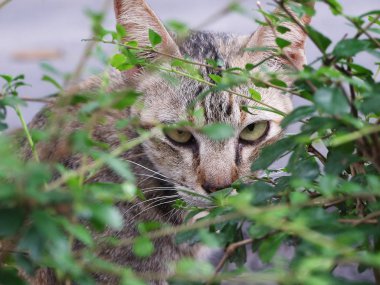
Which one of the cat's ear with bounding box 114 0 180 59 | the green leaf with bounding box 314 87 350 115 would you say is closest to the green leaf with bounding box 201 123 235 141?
the green leaf with bounding box 314 87 350 115

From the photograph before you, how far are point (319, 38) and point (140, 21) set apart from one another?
1.25m

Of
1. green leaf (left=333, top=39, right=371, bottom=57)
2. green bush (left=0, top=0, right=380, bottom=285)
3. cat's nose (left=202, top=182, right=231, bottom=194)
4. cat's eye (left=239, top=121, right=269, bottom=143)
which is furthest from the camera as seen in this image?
cat's eye (left=239, top=121, right=269, bottom=143)

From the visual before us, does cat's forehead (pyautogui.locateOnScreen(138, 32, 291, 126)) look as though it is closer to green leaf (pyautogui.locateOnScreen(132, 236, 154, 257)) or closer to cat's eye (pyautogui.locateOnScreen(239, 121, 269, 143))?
cat's eye (pyautogui.locateOnScreen(239, 121, 269, 143))

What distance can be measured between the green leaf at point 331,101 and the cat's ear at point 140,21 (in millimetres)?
1299

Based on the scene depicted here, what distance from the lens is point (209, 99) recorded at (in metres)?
2.43

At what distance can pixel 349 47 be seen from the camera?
1.25 m

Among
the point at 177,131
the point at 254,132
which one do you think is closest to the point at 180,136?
the point at 177,131

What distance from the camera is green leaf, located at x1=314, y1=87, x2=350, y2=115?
1104mm

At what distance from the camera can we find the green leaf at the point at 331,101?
43.4 inches

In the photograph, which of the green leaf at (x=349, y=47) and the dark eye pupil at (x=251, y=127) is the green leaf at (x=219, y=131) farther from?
the dark eye pupil at (x=251, y=127)

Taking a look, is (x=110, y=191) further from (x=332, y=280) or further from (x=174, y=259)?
(x=174, y=259)

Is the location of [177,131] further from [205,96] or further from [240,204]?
[240,204]

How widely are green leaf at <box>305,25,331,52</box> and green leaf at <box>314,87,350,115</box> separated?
0.20m

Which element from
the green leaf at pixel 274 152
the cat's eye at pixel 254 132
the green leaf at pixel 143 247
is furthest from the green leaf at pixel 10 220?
the cat's eye at pixel 254 132
